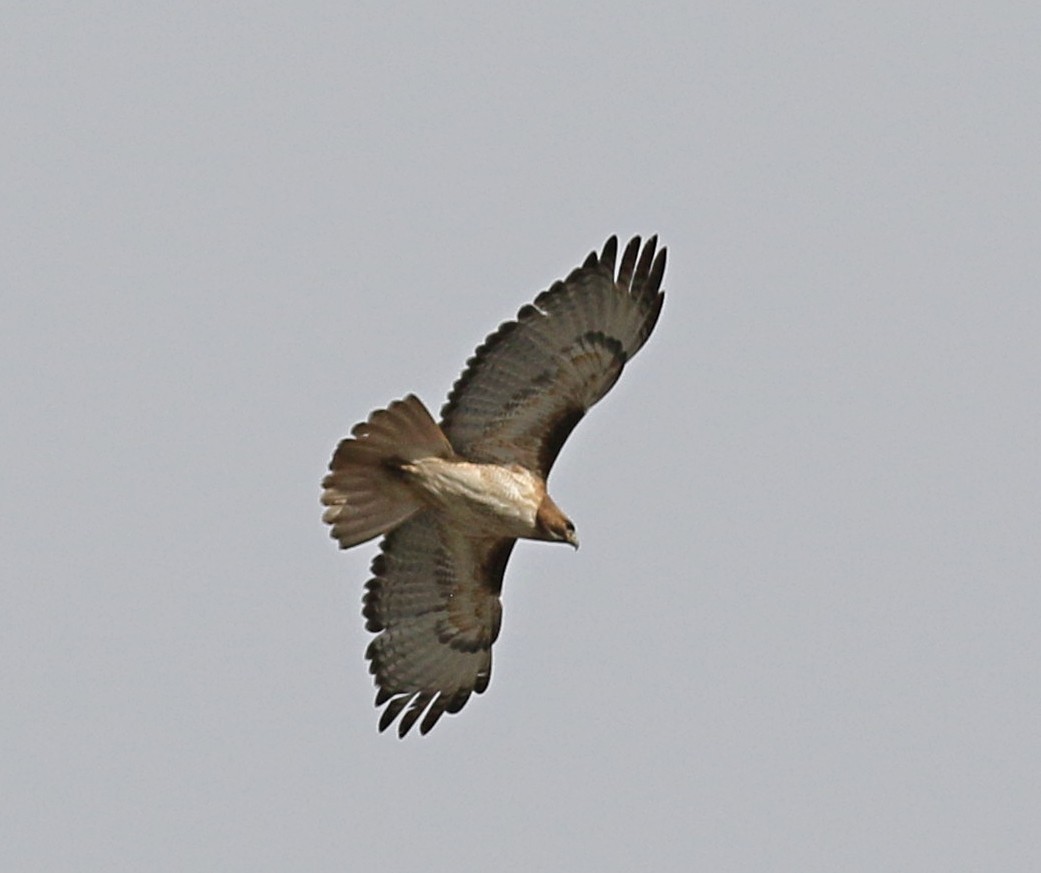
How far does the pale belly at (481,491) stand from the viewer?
47.4ft

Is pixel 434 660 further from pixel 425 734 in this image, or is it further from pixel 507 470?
pixel 507 470

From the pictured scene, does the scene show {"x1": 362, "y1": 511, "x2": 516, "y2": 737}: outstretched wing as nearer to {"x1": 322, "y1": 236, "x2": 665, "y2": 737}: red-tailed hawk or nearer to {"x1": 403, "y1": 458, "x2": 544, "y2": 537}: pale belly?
{"x1": 322, "y1": 236, "x2": 665, "y2": 737}: red-tailed hawk

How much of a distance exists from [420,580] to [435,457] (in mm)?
1303

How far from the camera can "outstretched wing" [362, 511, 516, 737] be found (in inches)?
602

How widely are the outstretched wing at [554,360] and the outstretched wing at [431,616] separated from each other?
2.40ft

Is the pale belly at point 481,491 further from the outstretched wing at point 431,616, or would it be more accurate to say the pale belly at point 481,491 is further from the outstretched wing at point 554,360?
the outstretched wing at point 431,616

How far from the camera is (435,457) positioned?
1442 cm

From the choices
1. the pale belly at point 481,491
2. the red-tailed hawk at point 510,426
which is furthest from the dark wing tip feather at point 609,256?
the pale belly at point 481,491

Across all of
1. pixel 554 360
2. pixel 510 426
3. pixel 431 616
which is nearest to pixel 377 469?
pixel 510 426

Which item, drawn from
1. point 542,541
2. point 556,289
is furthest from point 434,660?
point 556,289

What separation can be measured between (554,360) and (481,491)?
2.93 feet

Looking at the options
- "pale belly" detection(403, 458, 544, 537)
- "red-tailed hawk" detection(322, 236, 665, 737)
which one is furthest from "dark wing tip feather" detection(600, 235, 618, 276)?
"pale belly" detection(403, 458, 544, 537)

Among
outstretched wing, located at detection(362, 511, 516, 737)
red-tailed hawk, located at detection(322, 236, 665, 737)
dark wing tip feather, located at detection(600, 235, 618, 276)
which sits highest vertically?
dark wing tip feather, located at detection(600, 235, 618, 276)

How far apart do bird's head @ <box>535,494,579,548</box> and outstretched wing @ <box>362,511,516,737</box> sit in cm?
72
